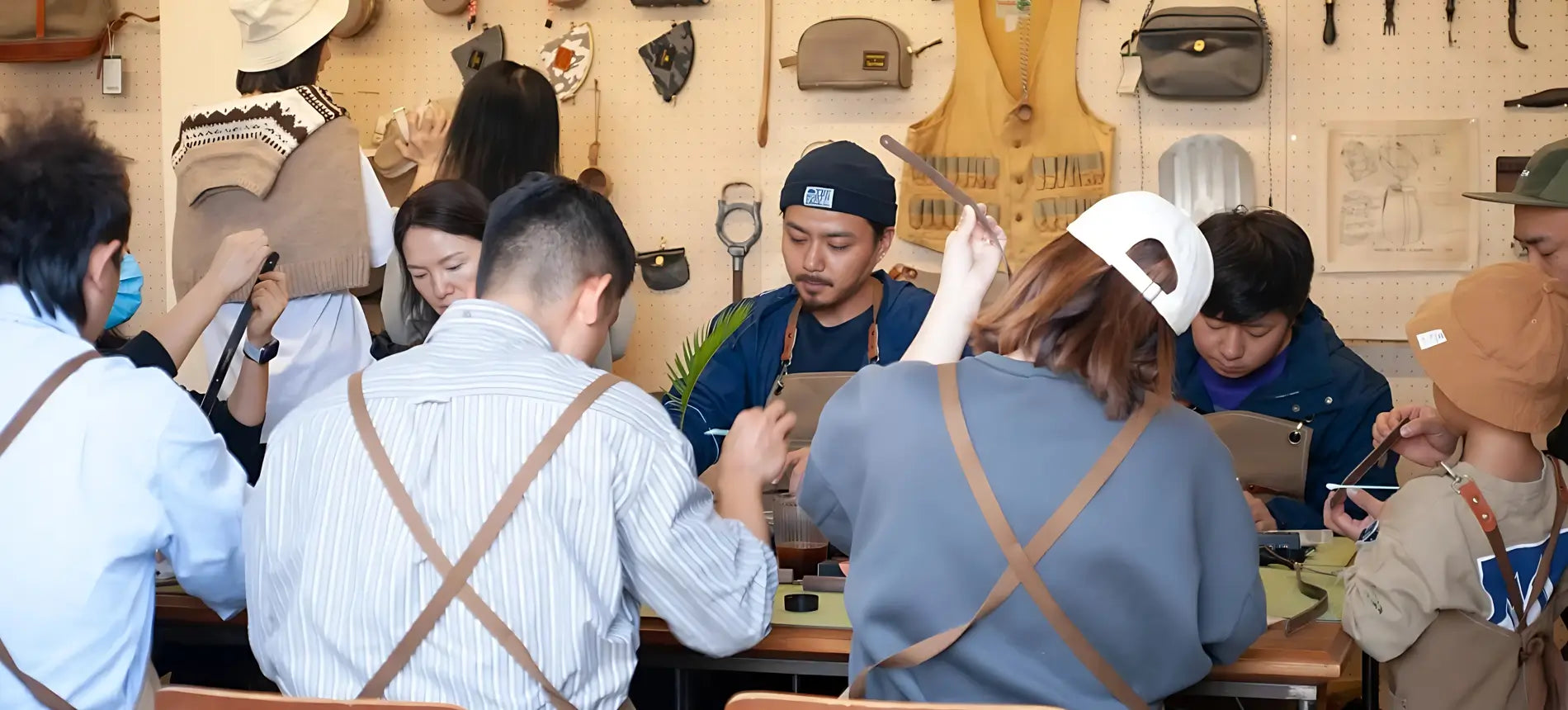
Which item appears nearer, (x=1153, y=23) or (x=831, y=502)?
(x=831, y=502)

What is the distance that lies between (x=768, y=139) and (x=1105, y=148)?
4.08 feet

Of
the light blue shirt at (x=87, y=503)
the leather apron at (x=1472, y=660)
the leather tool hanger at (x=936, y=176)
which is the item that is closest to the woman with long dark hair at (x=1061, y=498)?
the leather tool hanger at (x=936, y=176)

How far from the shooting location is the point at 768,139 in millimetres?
5414

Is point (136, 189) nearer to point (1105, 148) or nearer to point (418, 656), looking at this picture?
point (1105, 148)

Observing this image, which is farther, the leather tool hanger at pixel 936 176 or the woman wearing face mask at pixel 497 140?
the woman wearing face mask at pixel 497 140

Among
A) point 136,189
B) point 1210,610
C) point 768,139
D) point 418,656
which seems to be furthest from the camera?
point 136,189

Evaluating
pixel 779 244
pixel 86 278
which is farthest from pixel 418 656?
pixel 779 244

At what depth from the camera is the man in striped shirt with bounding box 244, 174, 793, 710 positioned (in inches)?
71.9

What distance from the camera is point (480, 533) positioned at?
1.81 m

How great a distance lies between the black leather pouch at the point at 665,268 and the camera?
5504mm

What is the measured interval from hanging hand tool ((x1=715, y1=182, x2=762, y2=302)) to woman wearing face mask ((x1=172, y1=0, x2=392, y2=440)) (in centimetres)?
184

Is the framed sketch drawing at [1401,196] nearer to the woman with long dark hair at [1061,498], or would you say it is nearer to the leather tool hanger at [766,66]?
the leather tool hanger at [766,66]

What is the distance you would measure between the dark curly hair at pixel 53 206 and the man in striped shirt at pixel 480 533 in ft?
1.61

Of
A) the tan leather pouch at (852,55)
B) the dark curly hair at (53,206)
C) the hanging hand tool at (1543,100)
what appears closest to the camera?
the dark curly hair at (53,206)
